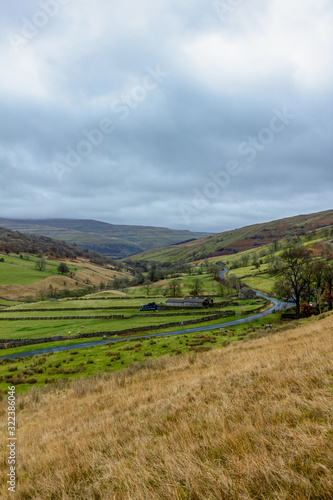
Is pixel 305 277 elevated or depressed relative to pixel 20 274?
elevated

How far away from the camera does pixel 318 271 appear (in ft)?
197

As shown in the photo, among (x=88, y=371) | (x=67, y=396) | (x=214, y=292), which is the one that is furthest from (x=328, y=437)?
(x=214, y=292)

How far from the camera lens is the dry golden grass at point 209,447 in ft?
12.2

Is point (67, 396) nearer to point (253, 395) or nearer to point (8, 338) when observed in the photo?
point (253, 395)

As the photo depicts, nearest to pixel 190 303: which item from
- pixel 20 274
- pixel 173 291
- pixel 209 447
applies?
pixel 173 291

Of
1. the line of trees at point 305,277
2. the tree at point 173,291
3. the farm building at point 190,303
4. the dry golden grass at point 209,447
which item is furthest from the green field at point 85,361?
the tree at point 173,291

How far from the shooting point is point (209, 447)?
5051 millimetres

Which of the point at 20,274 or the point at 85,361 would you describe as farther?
the point at 20,274

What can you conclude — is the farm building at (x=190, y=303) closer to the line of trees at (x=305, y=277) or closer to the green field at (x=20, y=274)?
the line of trees at (x=305, y=277)

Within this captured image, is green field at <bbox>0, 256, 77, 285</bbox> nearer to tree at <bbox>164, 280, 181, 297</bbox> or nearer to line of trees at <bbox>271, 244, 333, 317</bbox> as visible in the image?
tree at <bbox>164, 280, 181, 297</bbox>

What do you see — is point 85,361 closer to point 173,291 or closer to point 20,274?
point 173,291

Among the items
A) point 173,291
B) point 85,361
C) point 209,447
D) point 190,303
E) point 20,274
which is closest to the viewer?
point 209,447

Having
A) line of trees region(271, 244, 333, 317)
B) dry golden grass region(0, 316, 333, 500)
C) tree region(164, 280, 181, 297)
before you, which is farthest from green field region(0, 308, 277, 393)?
tree region(164, 280, 181, 297)

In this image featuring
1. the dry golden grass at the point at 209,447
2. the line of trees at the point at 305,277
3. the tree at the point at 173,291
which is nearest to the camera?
the dry golden grass at the point at 209,447
